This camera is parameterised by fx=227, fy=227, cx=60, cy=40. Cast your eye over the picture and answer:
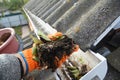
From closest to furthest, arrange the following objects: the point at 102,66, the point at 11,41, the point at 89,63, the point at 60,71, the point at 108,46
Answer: the point at 102,66 → the point at 89,63 → the point at 60,71 → the point at 108,46 → the point at 11,41

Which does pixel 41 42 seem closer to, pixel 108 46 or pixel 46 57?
pixel 46 57

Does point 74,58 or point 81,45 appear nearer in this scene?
point 81,45

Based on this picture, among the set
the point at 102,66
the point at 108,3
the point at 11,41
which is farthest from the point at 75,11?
the point at 11,41

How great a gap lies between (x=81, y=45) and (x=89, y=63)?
0.50ft

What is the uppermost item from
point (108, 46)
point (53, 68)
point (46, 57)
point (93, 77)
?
point (46, 57)

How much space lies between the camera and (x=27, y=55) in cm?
169

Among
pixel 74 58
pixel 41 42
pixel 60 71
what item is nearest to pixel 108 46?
pixel 74 58

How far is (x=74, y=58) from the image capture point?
1861 millimetres

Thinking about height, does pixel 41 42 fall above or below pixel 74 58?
above

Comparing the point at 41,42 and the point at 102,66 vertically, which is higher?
the point at 41,42

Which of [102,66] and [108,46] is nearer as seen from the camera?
[102,66]

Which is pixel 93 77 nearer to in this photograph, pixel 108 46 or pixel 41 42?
pixel 41 42

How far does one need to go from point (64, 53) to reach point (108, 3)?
531mm

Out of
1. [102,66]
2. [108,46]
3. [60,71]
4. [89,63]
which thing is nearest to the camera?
[102,66]
